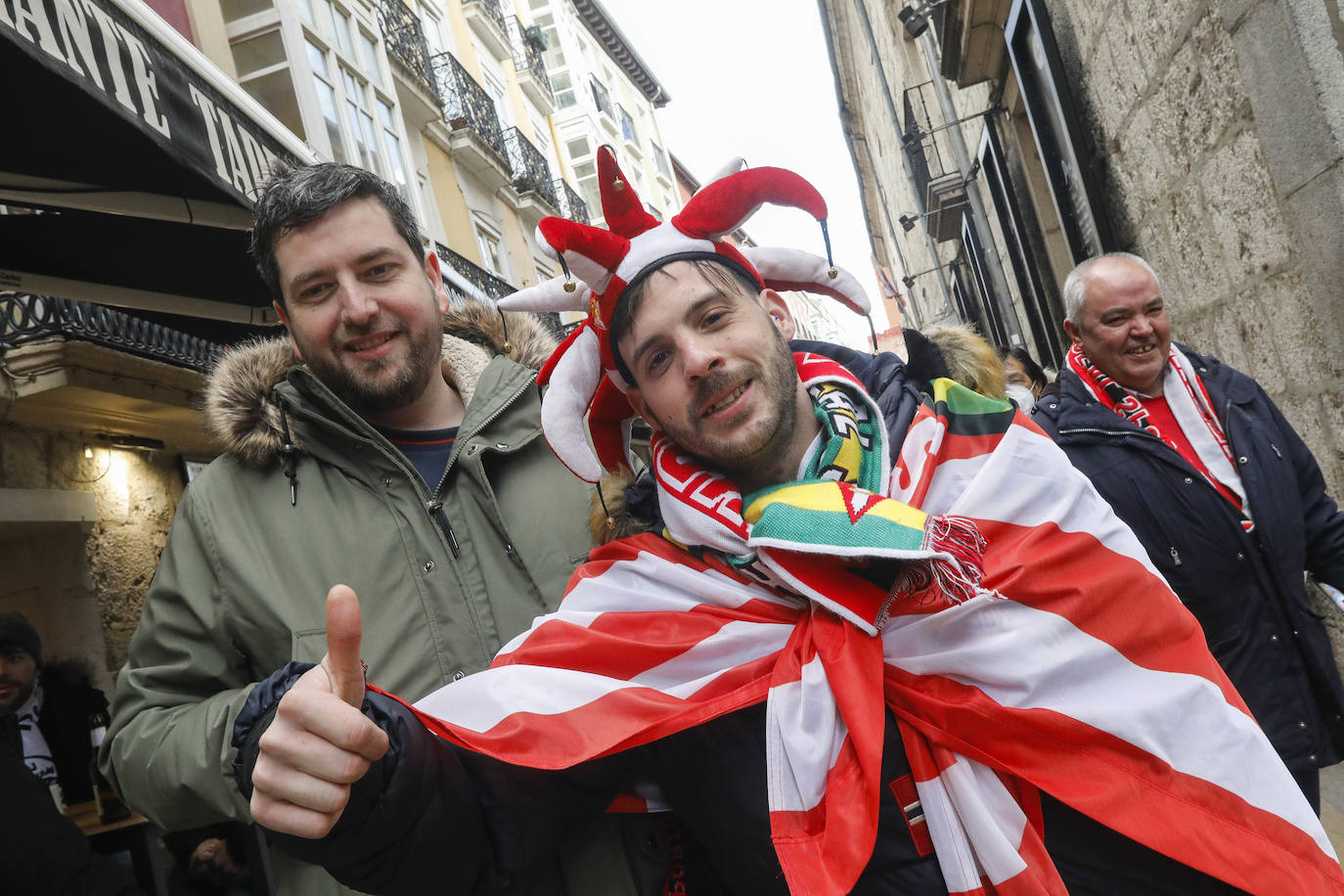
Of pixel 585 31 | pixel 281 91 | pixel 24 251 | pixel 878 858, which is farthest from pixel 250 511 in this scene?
pixel 585 31

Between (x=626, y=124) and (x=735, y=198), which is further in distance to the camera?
(x=626, y=124)

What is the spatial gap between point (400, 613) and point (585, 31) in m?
39.3

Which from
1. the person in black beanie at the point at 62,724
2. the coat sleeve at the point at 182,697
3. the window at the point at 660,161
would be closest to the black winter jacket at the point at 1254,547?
the coat sleeve at the point at 182,697

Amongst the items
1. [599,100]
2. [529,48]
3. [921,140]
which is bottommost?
[921,140]

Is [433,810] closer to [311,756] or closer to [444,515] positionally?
[311,756]

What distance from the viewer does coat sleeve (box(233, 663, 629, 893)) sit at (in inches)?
52.9

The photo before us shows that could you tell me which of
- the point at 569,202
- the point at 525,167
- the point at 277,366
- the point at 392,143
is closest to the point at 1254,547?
the point at 277,366

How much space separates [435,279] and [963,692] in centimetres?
164

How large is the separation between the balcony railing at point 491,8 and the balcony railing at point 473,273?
8.16m

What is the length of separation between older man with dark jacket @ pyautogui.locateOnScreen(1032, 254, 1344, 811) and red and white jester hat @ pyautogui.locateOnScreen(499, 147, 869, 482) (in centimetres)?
127

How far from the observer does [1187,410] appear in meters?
2.88

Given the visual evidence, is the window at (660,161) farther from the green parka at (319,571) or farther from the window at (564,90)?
the green parka at (319,571)

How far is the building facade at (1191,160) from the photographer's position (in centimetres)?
270

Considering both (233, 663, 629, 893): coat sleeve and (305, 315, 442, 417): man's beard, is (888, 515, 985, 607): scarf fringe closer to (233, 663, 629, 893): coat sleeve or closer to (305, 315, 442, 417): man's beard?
(233, 663, 629, 893): coat sleeve
